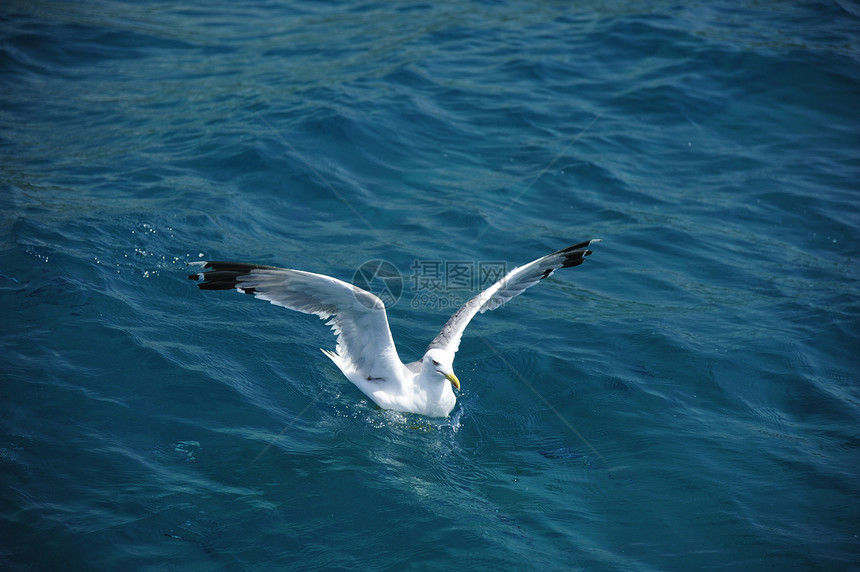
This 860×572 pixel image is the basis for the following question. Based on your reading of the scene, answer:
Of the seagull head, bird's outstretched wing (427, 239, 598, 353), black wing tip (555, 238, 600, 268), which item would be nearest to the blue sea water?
the seagull head

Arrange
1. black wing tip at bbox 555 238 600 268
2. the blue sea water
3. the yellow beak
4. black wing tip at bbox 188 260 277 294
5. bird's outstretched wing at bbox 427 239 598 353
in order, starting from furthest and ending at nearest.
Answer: black wing tip at bbox 555 238 600 268, bird's outstretched wing at bbox 427 239 598 353, the yellow beak, black wing tip at bbox 188 260 277 294, the blue sea water

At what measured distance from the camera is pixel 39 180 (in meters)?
10.0

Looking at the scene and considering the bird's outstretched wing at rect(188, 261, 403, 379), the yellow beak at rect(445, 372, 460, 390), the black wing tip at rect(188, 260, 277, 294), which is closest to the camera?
the black wing tip at rect(188, 260, 277, 294)

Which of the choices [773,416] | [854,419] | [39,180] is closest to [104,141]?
[39,180]

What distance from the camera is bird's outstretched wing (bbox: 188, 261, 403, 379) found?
6270 mm

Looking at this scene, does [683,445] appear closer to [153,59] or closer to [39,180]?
[39,180]

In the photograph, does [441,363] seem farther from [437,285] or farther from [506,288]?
[437,285]

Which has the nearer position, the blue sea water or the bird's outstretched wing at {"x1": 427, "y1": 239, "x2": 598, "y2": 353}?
the blue sea water

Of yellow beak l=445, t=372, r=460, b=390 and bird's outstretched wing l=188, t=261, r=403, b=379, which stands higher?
bird's outstretched wing l=188, t=261, r=403, b=379

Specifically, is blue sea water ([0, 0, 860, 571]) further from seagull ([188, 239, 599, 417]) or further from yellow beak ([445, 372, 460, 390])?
yellow beak ([445, 372, 460, 390])

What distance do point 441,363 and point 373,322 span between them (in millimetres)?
744

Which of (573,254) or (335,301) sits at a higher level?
(573,254)

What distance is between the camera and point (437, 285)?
9281 mm

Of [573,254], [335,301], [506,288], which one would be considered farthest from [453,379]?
[573,254]
